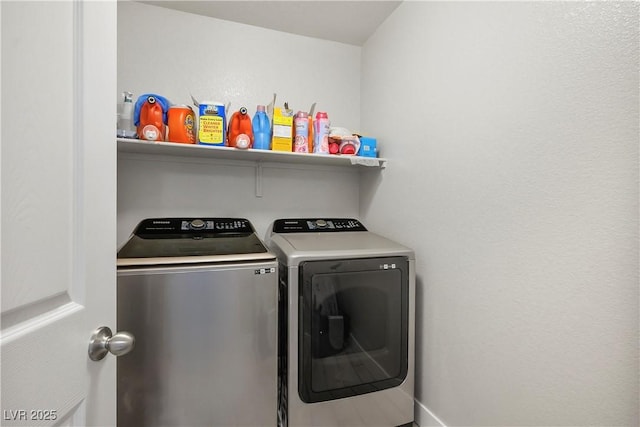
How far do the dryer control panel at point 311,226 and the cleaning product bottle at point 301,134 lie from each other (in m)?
0.46

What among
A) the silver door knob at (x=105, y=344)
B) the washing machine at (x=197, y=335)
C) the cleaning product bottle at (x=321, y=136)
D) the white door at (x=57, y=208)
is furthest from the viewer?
the cleaning product bottle at (x=321, y=136)

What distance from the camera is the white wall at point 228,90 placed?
5.74 ft

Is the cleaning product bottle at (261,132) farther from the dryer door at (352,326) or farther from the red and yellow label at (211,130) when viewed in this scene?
the dryer door at (352,326)

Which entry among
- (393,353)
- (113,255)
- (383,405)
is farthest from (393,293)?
(113,255)

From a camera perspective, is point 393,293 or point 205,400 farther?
point 393,293

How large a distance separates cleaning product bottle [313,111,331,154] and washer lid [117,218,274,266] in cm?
64

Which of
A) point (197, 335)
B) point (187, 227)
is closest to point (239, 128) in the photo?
point (187, 227)

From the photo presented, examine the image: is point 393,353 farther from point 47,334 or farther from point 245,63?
point 245,63

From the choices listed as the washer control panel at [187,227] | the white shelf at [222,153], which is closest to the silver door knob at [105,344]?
the washer control panel at [187,227]

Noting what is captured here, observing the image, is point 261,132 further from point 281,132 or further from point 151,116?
point 151,116

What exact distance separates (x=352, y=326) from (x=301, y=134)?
1112 millimetres

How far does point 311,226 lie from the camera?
185 centimetres

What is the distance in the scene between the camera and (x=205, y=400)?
1171 mm

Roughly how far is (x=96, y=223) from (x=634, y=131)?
1.36 m
